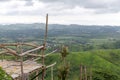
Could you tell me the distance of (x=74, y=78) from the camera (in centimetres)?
10131

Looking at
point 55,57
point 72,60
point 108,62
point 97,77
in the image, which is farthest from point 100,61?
point 97,77

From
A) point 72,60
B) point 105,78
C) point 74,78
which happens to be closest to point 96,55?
point 72,60

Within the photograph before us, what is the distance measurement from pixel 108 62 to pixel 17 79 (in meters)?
116

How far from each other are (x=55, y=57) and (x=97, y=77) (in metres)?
39.7

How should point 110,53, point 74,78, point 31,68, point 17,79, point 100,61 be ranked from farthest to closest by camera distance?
1. point 110,53
2. point 100,61
3. point 74,78
4. point 31,68
5. point 17,79

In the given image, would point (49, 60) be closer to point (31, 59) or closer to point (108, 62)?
point (108, 62)

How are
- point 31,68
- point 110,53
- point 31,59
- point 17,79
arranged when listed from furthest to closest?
point 110,53
point 31,59
point 31,68
point 17,79

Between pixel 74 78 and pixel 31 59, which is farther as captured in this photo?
pixel 74 78

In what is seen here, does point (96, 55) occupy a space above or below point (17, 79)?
below

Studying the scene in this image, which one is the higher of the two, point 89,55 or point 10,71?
point 10,71

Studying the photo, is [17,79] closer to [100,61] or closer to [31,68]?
[31,68]

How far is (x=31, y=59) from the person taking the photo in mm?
16734

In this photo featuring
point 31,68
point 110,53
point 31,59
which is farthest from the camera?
point 110,53

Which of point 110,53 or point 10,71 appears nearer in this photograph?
point 10,71
